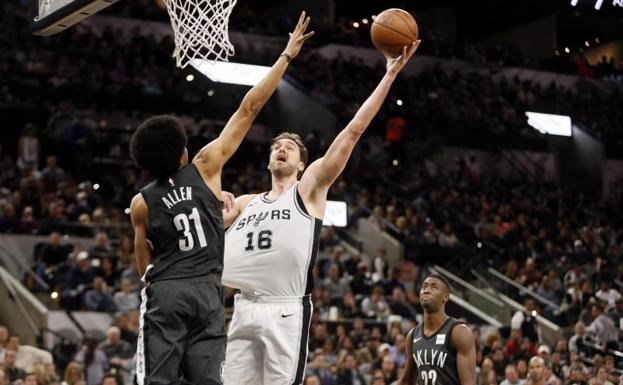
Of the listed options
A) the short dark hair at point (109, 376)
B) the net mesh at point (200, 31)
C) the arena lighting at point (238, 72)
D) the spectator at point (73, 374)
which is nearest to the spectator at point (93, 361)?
the short dark hair at point (109, 376)

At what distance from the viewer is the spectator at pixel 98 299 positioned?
14203 millimetres

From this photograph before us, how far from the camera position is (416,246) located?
66.6 feet

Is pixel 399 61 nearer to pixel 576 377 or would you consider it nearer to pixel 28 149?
pixel 576 377

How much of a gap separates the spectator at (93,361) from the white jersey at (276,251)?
22.2 feet

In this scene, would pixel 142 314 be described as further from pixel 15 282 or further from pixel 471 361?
pixel 15 282

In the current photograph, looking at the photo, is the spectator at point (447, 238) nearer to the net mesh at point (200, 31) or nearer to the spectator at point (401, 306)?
the spectator at point (401, 306)

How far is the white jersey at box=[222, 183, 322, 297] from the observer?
6270 mm

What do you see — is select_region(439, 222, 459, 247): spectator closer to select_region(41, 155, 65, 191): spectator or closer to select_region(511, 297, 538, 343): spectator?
select_region(511, 297, 538, 343): spectator

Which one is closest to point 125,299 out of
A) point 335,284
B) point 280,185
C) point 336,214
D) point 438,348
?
point 335,284

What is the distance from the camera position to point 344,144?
624 cm

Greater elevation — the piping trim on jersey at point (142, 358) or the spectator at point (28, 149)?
the spectator at point (28, 149)

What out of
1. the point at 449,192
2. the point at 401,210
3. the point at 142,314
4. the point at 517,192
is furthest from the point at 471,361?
the point at 517,192

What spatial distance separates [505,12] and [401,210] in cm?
1162

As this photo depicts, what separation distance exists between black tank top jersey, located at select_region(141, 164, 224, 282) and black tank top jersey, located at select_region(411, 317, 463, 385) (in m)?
2.78
